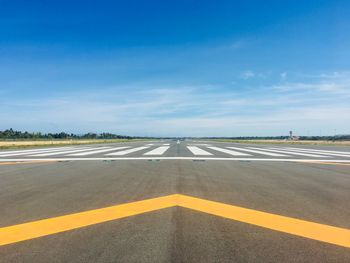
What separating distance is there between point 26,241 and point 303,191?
15.4 feet

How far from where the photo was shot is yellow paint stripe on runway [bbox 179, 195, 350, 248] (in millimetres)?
2945

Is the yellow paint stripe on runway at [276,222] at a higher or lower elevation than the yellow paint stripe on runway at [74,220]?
lower

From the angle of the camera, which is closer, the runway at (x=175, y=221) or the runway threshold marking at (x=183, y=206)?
the runway at (x=175, y=221)

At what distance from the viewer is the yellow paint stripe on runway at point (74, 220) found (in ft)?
9.87

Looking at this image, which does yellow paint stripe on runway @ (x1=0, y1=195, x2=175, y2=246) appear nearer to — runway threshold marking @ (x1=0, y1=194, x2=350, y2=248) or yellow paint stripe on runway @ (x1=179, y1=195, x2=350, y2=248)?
runway threshold marking @ (x1=0, y1=194, x2=350, y2=248)

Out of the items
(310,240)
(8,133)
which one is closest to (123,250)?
(310,240)

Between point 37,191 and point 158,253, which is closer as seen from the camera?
point 158,253

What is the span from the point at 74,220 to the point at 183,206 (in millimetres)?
1540

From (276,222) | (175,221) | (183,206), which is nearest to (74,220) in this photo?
(175,221)

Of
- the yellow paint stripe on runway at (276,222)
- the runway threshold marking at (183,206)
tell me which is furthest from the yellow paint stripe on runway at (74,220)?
the yellow paint stripe on runway at (276,222)

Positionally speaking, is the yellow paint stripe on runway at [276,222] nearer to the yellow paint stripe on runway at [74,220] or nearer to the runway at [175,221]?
the runway at [175,221]

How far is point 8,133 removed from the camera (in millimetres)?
98250

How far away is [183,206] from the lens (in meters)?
4.10

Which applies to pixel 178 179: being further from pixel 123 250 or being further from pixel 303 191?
pixel 123 250
